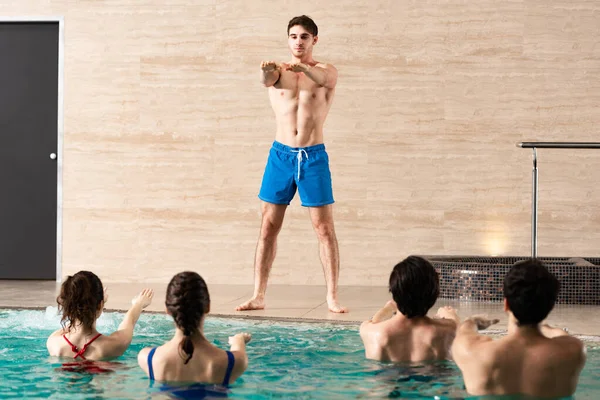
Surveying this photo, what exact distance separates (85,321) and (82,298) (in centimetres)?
14

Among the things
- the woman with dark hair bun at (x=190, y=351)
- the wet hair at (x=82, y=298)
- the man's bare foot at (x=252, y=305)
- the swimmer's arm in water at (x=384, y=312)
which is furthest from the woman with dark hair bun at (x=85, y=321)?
the man's bare foot at (x=252, y=305)

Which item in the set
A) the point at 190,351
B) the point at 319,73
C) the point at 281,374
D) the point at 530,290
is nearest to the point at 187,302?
the point at 190,351

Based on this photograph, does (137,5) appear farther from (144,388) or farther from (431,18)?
(144,388)

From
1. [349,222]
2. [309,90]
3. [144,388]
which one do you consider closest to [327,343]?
[144,388]

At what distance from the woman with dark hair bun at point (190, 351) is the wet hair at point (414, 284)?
2.21 feet

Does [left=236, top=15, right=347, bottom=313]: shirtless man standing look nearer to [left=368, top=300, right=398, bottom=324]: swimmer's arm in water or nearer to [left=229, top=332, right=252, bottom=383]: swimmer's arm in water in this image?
[left=368, top=300, right=398, bottom=324]: swimmer's arm in water

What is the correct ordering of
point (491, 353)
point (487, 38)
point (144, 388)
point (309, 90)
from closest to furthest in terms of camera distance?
1. point (491, 353)
2. point (144, 388)
3. point (309, 90)
4. point (487, 38)

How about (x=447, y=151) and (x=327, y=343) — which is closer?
(x=327, y=343)

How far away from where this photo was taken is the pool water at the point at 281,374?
11.8 feet

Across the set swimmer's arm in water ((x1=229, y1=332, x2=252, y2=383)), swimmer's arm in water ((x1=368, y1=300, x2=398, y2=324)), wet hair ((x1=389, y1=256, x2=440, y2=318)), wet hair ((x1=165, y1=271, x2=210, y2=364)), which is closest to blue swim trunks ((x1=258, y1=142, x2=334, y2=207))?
swimmer's arm in water ((x1=368, y1=300, x2=398, y2=324))

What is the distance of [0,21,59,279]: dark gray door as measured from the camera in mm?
8867

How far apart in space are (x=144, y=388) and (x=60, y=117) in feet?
18.6

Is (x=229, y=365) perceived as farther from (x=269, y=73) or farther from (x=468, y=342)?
(x=269, y=73)

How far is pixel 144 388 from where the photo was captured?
3607mm
